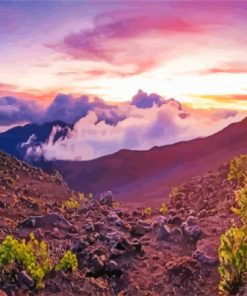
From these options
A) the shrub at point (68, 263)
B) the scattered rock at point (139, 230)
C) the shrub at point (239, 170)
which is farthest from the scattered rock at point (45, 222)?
the shrub at point (239, 170)

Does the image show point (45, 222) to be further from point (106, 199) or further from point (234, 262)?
point (106, 199)

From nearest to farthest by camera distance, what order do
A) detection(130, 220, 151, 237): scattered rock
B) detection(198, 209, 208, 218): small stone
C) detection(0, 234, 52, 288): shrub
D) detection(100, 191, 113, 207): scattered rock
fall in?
detection(0, 234, 52, 288): shrub
detection(130, 220, 151, 237): scattered rock
detection(198, 209, 208, 218): small stone
detection(100, 191, 113, 207): scattered rock

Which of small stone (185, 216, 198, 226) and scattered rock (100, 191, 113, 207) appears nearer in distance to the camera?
small stone (185, 216, 198, 226)

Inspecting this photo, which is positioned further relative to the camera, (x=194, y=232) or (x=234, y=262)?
(x=194, y=232)

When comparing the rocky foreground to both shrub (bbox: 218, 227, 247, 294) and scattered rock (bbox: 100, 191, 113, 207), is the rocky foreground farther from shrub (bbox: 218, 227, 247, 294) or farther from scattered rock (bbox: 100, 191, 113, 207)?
scattered rock (bbox: 100, 191, 113, 207)

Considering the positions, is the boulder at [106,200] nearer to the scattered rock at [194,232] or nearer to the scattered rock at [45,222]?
the scattered rock at [45,222]

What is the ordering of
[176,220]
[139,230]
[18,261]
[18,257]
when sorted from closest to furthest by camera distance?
1. [18,257]
2. [18,261]
3. [176,220]
4. [139,230]

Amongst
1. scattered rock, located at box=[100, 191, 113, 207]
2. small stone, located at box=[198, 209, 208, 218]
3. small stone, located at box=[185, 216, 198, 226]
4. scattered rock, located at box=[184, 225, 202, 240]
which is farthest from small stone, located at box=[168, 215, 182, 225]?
scattered rock, located at box=[100, 191, 113, 207]

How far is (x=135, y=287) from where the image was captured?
30422mm

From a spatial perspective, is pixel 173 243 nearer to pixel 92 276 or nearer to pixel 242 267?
pixel 92 276

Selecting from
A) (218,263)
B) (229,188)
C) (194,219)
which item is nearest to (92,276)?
(218,263)

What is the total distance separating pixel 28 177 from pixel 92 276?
58295 mm

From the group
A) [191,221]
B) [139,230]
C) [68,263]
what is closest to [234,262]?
[68,263]

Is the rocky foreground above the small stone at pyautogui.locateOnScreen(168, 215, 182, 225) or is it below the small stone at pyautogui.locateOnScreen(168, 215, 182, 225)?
below
